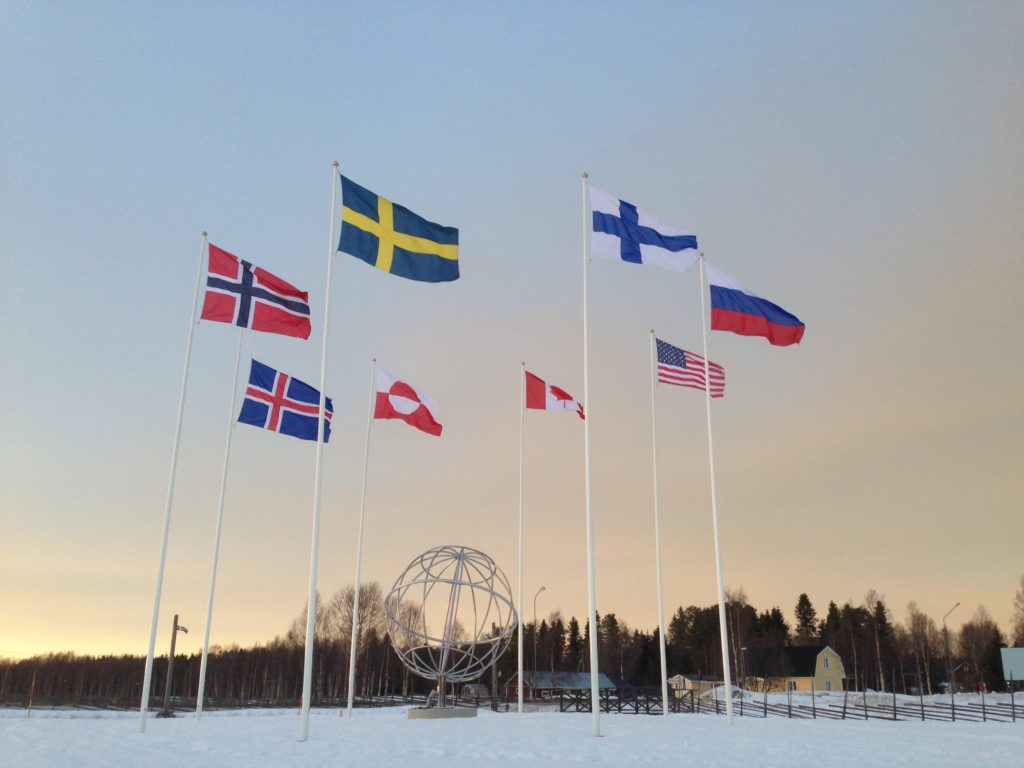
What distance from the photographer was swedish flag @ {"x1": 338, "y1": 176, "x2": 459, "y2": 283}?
19.8 m

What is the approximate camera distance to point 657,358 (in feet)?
87.7

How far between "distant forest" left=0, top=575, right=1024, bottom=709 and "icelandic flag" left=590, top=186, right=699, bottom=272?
69641 mm

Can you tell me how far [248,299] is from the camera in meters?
22.1

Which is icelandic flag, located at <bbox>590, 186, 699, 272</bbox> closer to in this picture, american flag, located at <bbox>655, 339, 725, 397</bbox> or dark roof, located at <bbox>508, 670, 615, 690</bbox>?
A: american flag, located at <bbox>655, 339, 725, 397</bbox>

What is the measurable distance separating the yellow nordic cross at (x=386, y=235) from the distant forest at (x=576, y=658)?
221 feet

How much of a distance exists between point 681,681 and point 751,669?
8.52 metres

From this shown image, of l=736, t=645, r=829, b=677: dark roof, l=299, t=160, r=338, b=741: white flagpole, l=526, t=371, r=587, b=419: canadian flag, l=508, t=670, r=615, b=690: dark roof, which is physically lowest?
l=508, t=670, r=615, b=690: dark roof

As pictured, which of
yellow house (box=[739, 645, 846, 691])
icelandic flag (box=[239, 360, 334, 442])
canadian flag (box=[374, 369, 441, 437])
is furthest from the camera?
yellow house (box=[739, 645, 846, 691])

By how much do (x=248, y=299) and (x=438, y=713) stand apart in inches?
559

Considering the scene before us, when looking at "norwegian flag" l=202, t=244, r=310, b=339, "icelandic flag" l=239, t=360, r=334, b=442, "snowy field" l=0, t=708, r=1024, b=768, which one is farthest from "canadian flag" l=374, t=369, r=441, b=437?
"snowy field" l=0, t=708, r=1024, b=768

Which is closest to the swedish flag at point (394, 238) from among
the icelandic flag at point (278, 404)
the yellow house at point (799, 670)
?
the icelandic flag at point (278, 404)

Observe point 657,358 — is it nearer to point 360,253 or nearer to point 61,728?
point 360,253

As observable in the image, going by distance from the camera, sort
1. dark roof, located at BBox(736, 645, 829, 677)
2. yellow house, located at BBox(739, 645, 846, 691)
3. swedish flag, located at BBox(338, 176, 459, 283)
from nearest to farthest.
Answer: swedish flag, located at BBox(338, 176, 459, 283) < yellow house, located at BBox(739, 645, 846, 691) < dark roof, located at BBox(736, 645, 829, 677)

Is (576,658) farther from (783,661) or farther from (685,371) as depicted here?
(685,371)
